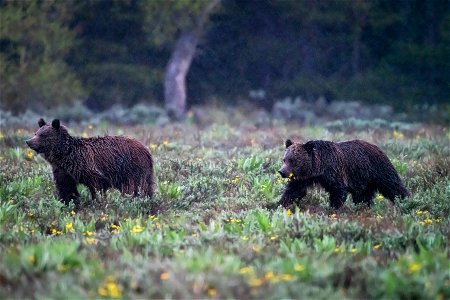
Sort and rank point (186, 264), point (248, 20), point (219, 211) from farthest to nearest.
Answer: point (248, 20) < point (219, 211) < point (186, 264)

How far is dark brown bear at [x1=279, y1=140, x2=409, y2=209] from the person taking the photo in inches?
416

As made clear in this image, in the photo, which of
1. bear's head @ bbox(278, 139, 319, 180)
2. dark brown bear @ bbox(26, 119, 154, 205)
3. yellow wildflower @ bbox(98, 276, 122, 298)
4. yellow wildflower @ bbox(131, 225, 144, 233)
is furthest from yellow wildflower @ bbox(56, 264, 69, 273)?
bear's head @ bbox(278, 139, 319, 180)

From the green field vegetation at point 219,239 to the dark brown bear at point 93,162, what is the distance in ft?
1.05

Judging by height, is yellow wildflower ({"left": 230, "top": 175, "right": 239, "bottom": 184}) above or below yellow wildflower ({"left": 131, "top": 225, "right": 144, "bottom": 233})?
below

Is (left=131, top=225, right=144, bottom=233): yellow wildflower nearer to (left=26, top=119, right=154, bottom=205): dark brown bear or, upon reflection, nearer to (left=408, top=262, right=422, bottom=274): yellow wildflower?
(left=26, top=119, right=154, bottom=205): dark brown bear

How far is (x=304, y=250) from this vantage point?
7.29 m

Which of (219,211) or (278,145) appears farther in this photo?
(278,145)

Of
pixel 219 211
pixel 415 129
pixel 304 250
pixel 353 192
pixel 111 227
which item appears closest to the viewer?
pixel 304 250

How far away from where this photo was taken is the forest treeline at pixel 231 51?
30.8 m

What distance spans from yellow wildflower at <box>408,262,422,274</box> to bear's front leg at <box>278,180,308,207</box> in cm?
425

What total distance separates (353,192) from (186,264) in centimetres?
528

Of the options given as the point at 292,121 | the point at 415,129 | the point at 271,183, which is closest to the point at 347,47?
the point at 292,121

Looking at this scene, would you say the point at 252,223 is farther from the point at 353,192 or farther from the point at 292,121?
the point at 292,121

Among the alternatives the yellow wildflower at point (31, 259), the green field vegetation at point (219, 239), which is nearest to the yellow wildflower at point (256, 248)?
the green field vegetation at point (219, 239)
